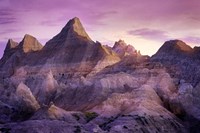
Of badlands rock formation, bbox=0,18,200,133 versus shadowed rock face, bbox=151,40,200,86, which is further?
shadowed rock face, bbox=151,40,200,86

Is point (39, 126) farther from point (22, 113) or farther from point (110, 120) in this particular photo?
point (22, 113)

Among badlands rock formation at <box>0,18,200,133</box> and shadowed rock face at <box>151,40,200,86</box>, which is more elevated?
shadowed rock face at <box>151,40,200,86</box>

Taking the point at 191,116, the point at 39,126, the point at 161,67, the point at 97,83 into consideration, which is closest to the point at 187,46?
the point at 161,67

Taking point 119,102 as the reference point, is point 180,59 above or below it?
above

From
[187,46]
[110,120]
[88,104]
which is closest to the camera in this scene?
[110,120]

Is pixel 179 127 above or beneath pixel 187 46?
beneath

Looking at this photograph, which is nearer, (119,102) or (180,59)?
(119,102)

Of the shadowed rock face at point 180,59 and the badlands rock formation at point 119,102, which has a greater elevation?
the shadowed rock face at point 180,59

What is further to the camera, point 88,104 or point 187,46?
point 187,46

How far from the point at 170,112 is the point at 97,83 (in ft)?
84.6

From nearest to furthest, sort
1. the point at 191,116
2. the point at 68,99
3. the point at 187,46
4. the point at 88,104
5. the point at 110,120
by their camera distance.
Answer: the point at 110,120 < the point at 191,116 < the point at 88,104 < the point at 68,99 < the point at 187,46

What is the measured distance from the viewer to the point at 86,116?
115625 mm

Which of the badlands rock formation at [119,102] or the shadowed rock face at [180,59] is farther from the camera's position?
the shadowed rock face at [180,59]

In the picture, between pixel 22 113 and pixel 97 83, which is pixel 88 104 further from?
pixel 22 113
